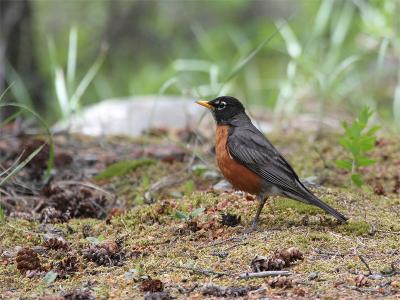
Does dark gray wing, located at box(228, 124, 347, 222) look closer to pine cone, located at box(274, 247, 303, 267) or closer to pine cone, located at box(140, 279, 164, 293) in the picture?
pine cone, located at box(274, 247, 303, 267)

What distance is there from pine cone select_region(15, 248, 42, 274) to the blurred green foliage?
529cm

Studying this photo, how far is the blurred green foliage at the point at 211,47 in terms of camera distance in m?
9.93

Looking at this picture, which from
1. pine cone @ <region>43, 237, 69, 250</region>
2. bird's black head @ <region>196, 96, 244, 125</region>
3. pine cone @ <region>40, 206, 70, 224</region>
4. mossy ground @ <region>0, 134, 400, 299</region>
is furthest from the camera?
bird's black head @ <region>196, 96, 244, 125</region>

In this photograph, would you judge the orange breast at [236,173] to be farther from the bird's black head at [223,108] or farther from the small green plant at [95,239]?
the small green plant at [95,239]

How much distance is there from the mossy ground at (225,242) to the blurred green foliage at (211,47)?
3.79 meters

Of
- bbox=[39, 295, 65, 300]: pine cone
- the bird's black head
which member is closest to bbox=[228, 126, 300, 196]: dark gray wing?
the bird's black head

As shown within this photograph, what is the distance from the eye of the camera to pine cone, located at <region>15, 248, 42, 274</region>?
4.23 m

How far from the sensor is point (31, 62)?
1148 centimetres

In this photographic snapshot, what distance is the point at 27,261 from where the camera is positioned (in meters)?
4.26

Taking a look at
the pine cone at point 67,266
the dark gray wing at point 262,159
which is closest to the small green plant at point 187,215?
the dark gray wing at point 262,159

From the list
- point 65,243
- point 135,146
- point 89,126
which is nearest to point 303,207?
point 65,243

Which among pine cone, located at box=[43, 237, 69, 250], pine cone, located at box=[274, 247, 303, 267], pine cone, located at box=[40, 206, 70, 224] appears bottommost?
pine cone, located at box=[40, 206, 70, 224]

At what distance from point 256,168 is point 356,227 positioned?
889 mm

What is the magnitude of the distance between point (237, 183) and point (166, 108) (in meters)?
4.93
